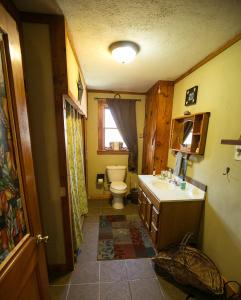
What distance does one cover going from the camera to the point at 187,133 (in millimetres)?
2100

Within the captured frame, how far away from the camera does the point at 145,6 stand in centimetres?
103

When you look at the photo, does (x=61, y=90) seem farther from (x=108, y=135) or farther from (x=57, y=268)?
(x=108, y=135)

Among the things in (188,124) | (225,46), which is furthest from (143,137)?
(225,46)

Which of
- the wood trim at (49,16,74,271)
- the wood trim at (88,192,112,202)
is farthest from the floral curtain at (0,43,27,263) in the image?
the wood trim at (88,192,112,202)

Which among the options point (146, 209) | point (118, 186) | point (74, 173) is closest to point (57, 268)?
point (74, 173)

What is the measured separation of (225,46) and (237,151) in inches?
40.4

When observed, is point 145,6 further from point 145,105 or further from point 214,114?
point 145,105

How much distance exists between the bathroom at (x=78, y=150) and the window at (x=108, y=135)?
34.5 inches

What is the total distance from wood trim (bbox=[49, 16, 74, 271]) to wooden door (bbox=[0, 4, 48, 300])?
46 centimetres

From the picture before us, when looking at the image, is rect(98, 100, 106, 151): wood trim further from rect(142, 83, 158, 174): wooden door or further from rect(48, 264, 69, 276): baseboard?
rect(48, 264, 69, 276): baseboard

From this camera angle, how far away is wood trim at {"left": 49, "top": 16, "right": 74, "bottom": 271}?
1.17 metres

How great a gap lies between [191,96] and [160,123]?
2.20 ft

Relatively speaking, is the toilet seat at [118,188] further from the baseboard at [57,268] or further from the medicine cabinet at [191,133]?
the baseboard at [57,268]

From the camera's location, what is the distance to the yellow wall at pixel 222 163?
133cm
